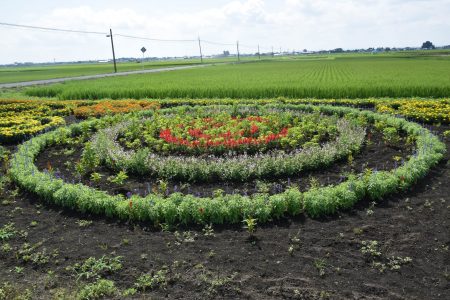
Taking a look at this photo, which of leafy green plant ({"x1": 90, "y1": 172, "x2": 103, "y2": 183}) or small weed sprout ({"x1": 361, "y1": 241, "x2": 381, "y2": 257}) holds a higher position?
leafy green plant ({"x1": 90, "y1": 172, "x2": 103, "y2": 183})

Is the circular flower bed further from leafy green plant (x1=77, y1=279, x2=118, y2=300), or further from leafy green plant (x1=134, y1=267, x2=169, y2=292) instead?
leafy green plant (x1=77, y1=279, x2=118, y2=300)

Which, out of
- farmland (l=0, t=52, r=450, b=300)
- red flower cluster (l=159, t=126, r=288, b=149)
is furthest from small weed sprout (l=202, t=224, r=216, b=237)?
red flower cluster (l=159, t=126, r=288, b=149)

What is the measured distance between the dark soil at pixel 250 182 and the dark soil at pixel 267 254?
1557 millimetres

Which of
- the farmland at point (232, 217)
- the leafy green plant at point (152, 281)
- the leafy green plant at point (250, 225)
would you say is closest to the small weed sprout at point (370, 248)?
the farmland at point (232, 217)

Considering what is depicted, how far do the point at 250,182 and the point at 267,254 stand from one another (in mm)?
3328

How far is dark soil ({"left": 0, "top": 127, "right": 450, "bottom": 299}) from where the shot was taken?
5594 millimetres

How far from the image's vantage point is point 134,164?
10.5 metres

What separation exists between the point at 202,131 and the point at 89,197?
626 centimetres

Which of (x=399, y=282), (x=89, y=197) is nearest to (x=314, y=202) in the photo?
(x=399, y=282)

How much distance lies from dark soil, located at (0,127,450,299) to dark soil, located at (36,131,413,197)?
156 cm

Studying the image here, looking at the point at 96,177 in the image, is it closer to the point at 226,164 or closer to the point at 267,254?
the point at 226,164

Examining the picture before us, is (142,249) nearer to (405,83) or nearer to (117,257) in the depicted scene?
(117,257)

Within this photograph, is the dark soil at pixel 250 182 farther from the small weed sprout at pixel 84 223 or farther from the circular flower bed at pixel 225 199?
the small weed sprout at pixel 84 223

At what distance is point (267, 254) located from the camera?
21.2 ft
